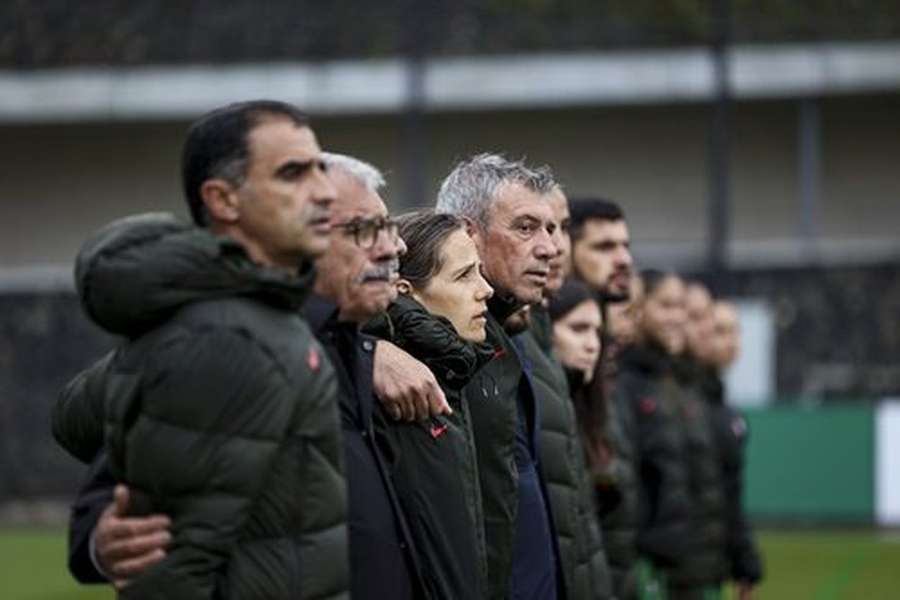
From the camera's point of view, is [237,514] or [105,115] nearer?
[237,514]

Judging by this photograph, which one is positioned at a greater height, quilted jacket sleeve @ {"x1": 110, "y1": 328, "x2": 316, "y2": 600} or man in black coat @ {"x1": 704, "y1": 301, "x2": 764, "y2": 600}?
quilted jacket sleeve @ {"x1": 110, "y1": 328, "x2": 316, "y2": 600}

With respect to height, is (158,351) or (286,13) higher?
(286,13)

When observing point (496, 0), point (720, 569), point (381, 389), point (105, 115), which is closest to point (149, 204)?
point (105, 115)

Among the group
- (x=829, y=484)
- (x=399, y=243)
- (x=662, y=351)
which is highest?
(x=399, y=243)

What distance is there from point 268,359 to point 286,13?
2829 cm

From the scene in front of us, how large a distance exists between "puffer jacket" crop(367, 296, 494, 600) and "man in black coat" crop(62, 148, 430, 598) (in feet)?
0.44

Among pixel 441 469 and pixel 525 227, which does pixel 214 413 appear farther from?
pixel 525 227

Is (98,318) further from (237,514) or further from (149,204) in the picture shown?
(149,204)

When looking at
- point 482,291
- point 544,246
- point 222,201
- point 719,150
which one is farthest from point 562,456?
point 719,150

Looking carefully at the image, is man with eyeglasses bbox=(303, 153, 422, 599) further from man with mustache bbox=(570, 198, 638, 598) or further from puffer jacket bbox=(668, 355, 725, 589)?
puffer jacket bbox=(668, 355, 725, 589)

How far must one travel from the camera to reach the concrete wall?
33.8 m

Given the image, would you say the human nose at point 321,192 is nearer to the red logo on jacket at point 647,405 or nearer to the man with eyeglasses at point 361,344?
the man with eyeglasses at point 361,344

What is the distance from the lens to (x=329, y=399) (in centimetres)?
507

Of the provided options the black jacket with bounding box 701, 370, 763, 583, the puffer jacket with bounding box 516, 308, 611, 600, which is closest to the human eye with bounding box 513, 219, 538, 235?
the puffer jacket with bounding box 516, 308, 611, 600
